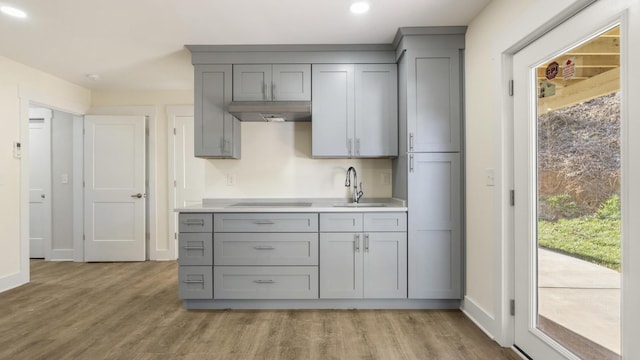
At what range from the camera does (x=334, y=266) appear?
292 centimetres

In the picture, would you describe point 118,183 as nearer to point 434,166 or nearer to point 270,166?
point 270,166

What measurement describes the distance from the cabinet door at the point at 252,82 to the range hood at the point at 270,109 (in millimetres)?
68

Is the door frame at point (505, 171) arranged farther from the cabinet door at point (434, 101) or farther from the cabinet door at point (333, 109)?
the cabinet door at point (333, 109)

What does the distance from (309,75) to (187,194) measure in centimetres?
269

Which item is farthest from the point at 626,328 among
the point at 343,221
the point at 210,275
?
the point at 210,275

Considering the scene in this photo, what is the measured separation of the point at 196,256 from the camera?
294 centimetres

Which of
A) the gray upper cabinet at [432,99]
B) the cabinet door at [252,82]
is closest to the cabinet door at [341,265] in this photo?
the gray upper cabinet at [432,99]

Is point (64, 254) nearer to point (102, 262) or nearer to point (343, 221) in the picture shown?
point (102, 262)

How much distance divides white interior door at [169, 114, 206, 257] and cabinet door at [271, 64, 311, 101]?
6.97 feet

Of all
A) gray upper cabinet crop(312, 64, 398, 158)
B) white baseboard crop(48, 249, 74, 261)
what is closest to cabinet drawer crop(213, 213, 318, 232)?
gray upper cabinet crop(312, 64, 398, 158)

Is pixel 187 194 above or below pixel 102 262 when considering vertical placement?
above

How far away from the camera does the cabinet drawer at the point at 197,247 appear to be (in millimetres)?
2938

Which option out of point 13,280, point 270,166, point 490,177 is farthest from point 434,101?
point 13,280

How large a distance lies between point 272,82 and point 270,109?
1.19 feet
